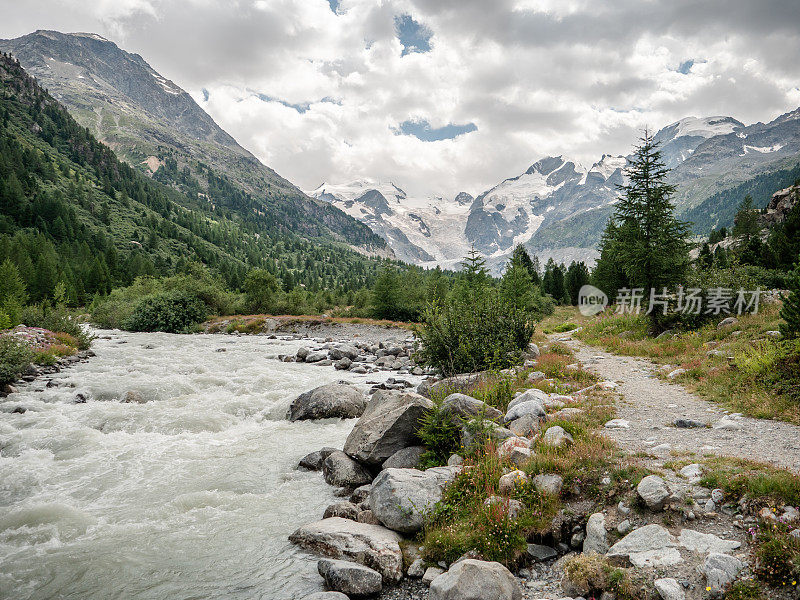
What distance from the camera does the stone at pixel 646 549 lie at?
203 inches

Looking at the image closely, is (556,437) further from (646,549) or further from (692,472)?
(646,549)

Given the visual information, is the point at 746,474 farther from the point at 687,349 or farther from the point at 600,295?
the point at 600,295

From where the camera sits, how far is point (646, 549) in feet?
17.7

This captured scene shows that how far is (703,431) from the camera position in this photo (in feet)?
29.8

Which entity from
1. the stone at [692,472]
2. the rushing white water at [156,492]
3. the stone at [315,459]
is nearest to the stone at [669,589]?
the stone at [692,472]

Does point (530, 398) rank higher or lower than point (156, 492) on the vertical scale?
higher

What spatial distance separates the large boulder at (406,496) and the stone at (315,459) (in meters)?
3.36

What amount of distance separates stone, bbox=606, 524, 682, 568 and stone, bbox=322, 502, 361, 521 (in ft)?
15.8

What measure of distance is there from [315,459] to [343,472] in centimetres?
138

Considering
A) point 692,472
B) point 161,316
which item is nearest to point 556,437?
point 692,472

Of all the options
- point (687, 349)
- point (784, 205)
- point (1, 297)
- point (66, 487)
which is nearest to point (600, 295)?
point (687, 349)

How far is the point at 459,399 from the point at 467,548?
458 cm

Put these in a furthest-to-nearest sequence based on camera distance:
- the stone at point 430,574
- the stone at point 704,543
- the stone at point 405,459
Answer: the stone at point 405,459, the stone at point 430,574, the stone at point 704,543

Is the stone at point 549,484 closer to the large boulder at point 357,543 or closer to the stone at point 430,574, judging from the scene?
the stone at point 430,574
